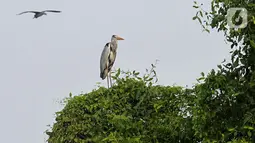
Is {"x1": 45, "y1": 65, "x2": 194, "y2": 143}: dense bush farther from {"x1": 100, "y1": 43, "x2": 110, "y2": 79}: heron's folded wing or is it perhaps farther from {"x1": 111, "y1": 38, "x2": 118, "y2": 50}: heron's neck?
{"x1": 111, "y1": 38, "x2": 118, "y2": 50}: heron's neck

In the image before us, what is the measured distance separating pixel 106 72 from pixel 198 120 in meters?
8.51

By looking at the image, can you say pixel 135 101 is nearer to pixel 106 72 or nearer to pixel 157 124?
pixel 157 124

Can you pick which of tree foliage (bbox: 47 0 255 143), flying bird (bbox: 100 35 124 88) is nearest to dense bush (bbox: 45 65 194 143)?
tree foliage (bbox: 47 0 255 143)

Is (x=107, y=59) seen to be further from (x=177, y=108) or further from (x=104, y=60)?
(x=177, y=108)

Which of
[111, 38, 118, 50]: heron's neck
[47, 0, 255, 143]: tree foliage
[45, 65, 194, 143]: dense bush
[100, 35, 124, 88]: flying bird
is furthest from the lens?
[111, 38, 118, 50]: heron's neck

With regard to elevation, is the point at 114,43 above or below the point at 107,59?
above

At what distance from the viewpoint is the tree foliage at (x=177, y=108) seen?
322 inches

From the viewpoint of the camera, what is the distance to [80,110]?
11672mm

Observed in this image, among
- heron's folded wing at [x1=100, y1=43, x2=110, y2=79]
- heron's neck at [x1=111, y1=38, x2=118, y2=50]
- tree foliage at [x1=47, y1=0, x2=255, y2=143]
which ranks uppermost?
heron's neck at [x1=111, y1=38, x2=118, y2=50]

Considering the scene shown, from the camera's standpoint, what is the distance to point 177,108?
413 inches

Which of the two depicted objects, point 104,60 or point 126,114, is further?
point 104,60

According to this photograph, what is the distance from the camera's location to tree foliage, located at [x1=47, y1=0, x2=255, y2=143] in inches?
322

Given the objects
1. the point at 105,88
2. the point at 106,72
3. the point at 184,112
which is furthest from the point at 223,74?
the point at 106,72

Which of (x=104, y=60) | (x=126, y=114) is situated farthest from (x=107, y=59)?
(x=126, y=114)
